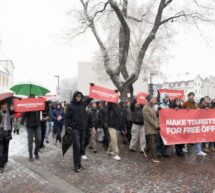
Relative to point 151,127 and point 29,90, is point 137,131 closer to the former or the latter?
point 151,127

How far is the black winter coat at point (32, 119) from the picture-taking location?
263 inches

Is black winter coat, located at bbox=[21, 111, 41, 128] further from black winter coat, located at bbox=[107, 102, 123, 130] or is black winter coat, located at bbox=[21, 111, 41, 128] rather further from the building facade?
the building facade

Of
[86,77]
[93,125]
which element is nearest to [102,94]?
[93,125]

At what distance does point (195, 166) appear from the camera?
20.1ft

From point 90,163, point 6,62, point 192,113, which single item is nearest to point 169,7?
point 192,113

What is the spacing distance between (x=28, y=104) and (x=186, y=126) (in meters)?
4.83

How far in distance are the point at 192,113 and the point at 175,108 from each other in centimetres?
57

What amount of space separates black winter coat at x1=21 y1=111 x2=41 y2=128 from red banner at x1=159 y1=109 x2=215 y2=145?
367 centimetres

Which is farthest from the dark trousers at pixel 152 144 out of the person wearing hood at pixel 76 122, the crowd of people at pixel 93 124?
the person wearing hood at pixel 76 122

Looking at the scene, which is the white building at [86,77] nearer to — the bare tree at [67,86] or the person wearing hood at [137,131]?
the person wearing hood at [137,131]

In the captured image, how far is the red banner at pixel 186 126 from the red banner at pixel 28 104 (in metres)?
3.67

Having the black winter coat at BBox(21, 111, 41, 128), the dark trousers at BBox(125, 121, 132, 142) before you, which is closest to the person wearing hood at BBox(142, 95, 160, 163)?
the dark trousers at BBox(125, 121, 132, 142)

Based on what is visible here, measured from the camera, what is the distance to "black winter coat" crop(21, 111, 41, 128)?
6.68 metres

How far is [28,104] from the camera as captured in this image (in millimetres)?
6742
